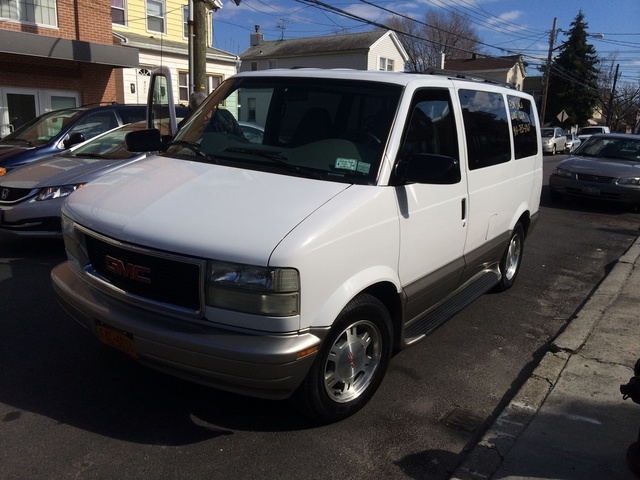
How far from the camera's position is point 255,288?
9.11 ft

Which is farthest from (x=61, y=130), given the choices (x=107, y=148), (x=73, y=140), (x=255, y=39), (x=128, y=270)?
(x=255, y=39)

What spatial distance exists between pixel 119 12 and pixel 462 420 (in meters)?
21.0

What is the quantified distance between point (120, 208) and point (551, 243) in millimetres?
7305

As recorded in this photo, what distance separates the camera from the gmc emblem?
3.04 m

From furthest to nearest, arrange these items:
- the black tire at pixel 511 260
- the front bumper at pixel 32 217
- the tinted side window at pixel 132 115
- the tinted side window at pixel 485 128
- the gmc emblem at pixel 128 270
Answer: the tinted side window at pixel 132 115 < the front bumper at pixel 32 217 < the black tire at pixel 511 260 < the tinted side window at pixel 485 128 < the gmc emblem at pixel 128 270

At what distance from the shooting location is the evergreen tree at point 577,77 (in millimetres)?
53250

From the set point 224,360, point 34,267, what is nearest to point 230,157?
point 224,360

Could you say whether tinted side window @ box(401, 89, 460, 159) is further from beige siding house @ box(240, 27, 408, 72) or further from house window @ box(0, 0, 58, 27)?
beige siding house @ box(240, 27, 408, 72)

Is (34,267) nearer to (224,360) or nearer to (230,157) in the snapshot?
(230,157)

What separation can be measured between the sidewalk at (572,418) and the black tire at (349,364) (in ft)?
2.41

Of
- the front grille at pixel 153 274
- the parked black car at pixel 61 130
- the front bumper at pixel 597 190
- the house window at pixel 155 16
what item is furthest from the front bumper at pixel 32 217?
the house window at pixel 155 16

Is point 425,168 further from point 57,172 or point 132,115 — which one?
point 132,115

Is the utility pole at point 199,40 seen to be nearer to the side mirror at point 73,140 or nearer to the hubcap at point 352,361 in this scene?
the side mirror at point 73,140

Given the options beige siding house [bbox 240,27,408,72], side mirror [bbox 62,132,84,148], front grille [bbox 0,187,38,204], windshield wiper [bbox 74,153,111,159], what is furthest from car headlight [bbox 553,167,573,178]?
beige siding house [bbox 240,27,408,72]
